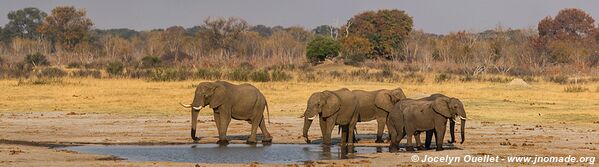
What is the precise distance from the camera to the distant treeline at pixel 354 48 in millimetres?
84875

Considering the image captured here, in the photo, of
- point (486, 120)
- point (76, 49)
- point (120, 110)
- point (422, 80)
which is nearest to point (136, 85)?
point (120, 110)

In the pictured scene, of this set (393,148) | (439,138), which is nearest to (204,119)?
(393,148)

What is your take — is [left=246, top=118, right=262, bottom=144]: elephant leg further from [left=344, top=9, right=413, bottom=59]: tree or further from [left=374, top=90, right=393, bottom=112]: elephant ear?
[left=344, top=9, right=413, bottom=59]: tree

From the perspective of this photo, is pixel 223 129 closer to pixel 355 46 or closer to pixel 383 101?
pixel 383 101

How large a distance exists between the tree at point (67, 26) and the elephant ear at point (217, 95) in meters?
87.9

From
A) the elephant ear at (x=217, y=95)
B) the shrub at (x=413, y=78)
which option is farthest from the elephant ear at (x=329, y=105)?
the shrub at (x=413, y=78)

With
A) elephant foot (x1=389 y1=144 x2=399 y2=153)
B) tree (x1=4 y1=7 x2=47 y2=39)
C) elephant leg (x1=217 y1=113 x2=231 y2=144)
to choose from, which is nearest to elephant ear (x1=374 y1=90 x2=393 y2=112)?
elephant foot (x1=389 y1=144 x2=399 y2=153)

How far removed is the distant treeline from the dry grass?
28818 mm

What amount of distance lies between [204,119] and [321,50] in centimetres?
5030

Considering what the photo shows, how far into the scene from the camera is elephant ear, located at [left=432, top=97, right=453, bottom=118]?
20125 mm

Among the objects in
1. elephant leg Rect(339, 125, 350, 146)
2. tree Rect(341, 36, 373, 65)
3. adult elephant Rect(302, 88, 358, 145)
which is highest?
tree Rect(341, 36, 373, 65)

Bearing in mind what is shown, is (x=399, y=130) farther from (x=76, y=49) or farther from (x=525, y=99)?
(x=76, y=49)

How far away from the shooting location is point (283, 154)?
2030 cm

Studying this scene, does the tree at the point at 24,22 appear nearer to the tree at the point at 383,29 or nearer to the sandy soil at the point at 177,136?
the tree at the point at 383,29
